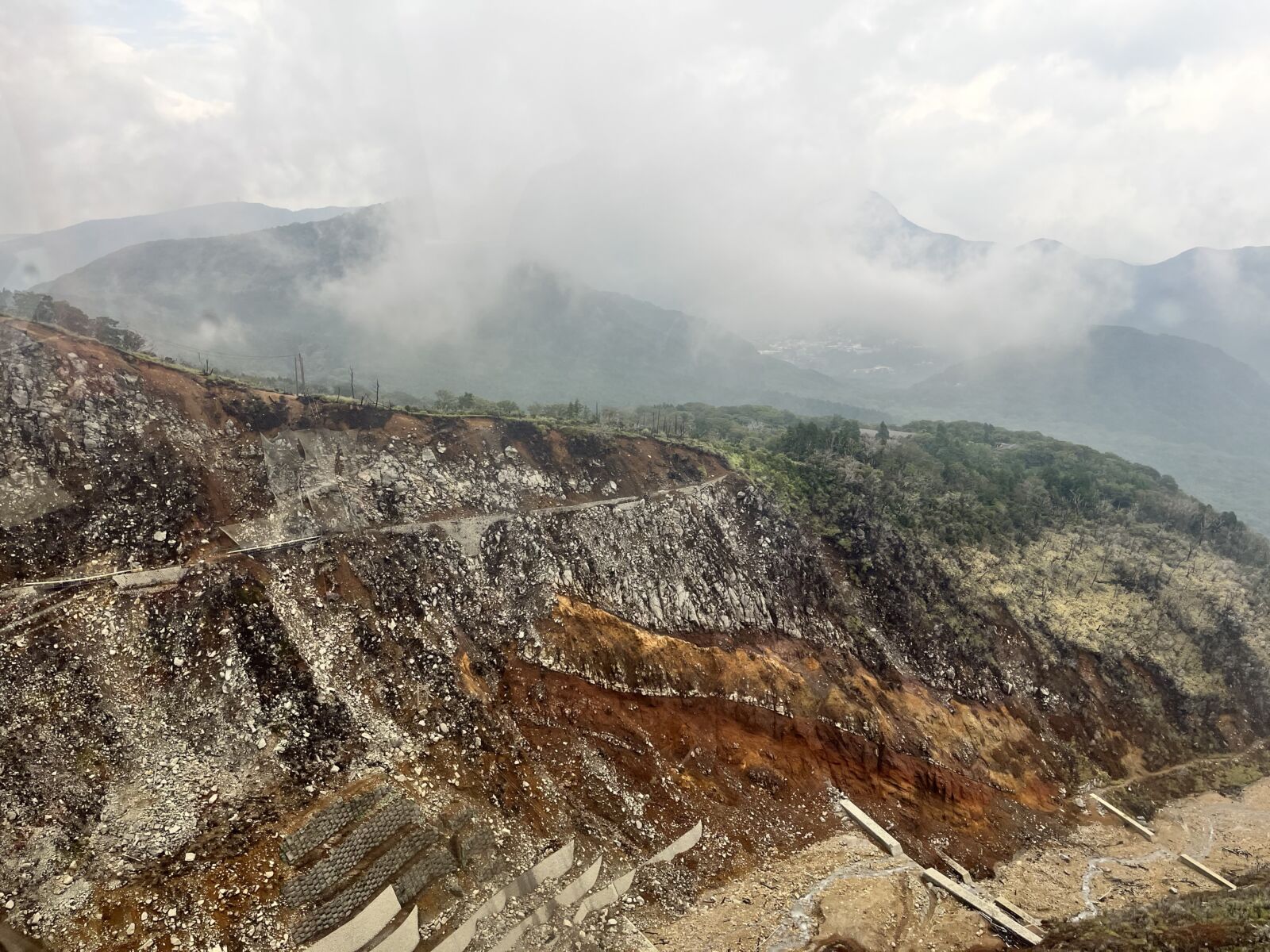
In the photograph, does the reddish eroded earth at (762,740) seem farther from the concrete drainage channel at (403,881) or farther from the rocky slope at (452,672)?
the concrete drainage channel at (403,881)

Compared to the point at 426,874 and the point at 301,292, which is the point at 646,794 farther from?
the point at 301,292

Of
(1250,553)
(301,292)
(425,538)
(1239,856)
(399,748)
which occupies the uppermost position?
(301,292)

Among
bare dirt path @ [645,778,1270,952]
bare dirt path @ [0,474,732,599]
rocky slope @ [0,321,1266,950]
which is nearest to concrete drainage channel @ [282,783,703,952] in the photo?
rocky slope @ [0,321,1266,950]

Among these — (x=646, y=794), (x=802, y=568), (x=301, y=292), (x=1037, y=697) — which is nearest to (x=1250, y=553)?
(x=1037, y=697)

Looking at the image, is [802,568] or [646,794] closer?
[646,794]

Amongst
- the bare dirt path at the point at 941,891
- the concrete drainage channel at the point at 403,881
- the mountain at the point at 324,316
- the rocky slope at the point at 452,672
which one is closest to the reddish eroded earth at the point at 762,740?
the rocky slope at the point at 452,672

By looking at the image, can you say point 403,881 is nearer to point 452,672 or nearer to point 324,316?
point 452,672
